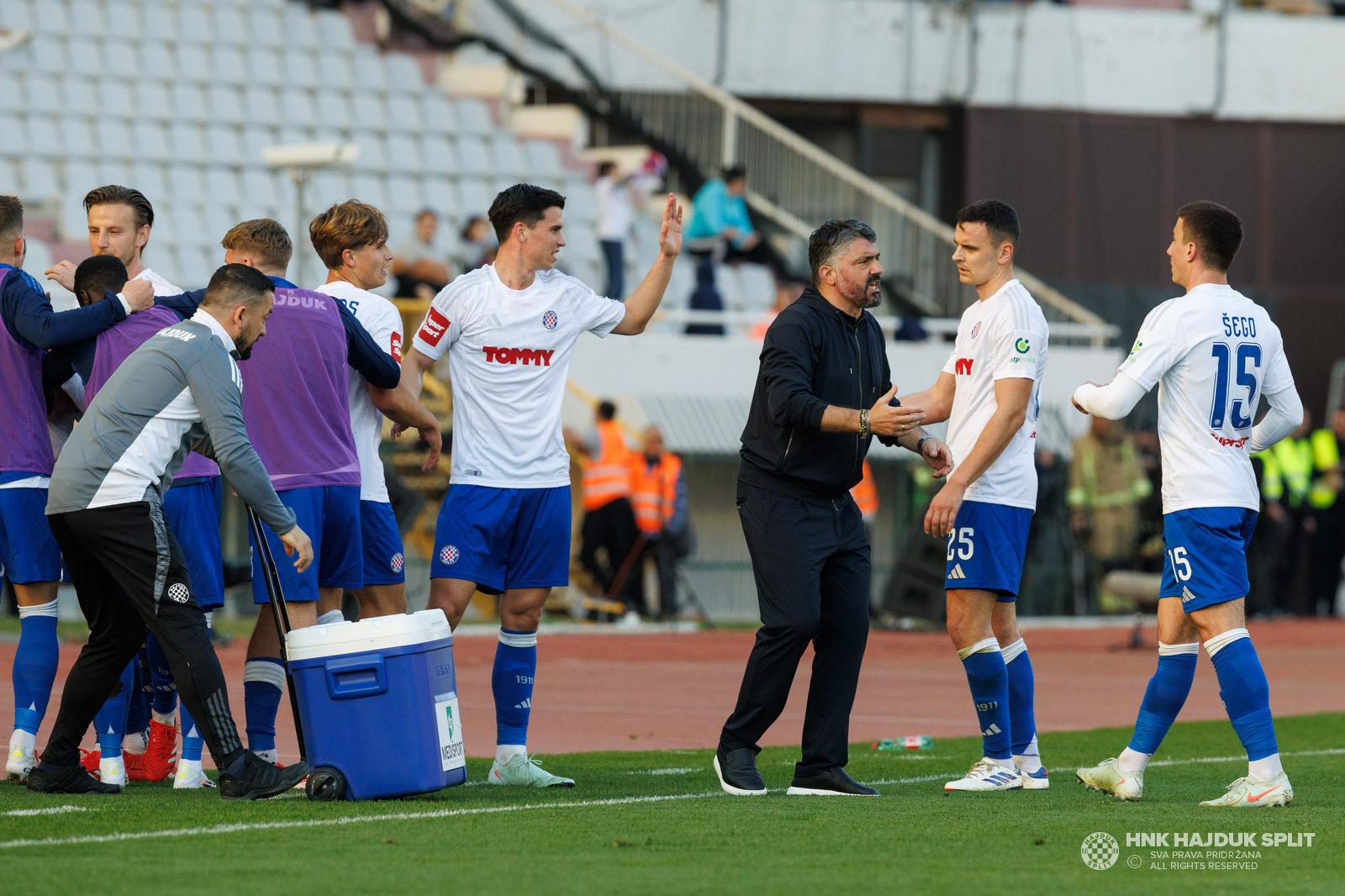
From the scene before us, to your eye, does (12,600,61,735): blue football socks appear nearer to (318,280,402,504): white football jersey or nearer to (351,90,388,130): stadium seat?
(318,280,402,504): white football jersey

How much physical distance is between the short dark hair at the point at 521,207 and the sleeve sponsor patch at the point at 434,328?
407 mm

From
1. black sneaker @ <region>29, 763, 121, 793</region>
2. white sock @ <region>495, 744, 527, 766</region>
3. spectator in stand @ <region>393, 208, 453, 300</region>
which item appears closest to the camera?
black sneaker @ <region>29, 763, 121, 793</region>

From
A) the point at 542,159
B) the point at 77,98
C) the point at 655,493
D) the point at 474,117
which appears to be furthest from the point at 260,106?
the point at 655,493

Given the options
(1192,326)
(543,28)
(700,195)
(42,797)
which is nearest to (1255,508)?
(1192,326)

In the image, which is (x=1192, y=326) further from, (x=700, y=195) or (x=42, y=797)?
(x=700, y=195)

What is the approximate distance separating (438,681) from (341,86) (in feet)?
59.4

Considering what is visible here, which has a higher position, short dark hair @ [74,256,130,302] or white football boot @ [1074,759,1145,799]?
short dark hair @ [74,256,130,302]

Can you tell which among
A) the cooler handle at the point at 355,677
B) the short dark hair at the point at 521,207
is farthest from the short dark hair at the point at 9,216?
the cooler handle at the point at 355,677

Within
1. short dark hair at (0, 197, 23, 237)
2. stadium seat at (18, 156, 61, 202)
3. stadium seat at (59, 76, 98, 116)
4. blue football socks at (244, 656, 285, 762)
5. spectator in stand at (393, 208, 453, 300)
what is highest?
stadium seat at (59, 76, 98, 116)

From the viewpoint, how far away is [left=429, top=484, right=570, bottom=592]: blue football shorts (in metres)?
7.49

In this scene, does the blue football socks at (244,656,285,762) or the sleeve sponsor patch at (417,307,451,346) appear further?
the sleeve sponsor patch at (417,307,451,346)

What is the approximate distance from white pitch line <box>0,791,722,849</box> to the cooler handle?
1.57ft

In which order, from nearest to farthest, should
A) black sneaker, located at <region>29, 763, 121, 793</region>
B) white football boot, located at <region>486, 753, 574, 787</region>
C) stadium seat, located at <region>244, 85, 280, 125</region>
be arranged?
black sneaker, located at <region>29, 763, 121, 793</region> < white football boot, located at <region>486, 753, 574, 787</region> < stadium seat, located at <region>244, 85, 280, 125</region>

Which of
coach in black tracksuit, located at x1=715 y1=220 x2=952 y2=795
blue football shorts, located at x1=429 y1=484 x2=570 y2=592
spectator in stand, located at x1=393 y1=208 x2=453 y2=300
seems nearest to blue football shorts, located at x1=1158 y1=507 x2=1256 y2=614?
coach in black tracksuit, located at x1=715 y1=220 x2=952 y2=795
